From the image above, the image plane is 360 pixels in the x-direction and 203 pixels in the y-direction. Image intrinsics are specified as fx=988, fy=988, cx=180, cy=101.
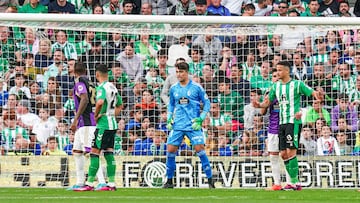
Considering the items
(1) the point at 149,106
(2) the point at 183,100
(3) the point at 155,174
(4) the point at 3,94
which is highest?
(4) the point at 3,94

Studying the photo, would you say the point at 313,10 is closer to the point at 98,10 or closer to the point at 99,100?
the point at 98,10

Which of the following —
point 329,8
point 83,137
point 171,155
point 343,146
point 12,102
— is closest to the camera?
point 83,137

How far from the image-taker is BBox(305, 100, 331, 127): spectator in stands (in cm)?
1781

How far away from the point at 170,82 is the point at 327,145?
3.13 meters

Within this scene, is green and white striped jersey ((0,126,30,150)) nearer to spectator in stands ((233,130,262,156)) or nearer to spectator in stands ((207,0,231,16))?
spectator in stands ((233,130,262,156))

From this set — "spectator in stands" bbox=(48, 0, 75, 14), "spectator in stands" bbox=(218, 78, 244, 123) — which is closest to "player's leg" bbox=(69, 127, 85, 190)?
"spectator in stands" bbox=(218, 78, 244, 123)

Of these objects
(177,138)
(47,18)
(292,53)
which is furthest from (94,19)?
A: (292,53)

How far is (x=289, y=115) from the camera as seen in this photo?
50.4 feet

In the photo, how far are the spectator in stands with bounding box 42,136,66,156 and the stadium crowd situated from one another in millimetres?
18

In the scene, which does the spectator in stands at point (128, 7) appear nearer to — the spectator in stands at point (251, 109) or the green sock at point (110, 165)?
the spectator in stands at point (251, 109)

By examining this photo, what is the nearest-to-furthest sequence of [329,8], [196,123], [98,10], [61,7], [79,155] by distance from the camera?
1. [79,155]
2. [196,123]
3. [98,10]
4. [61,7]
5. [329,8]

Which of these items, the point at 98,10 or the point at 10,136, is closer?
the point at 10,136

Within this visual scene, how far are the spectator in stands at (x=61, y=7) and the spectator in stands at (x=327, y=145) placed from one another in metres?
6.01

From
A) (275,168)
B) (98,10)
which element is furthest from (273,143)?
(98,10)
